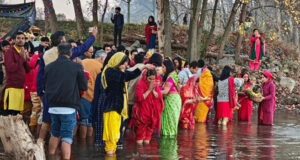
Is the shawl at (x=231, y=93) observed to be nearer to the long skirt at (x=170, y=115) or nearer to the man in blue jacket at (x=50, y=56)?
the long skirt at (x=170, y=115)

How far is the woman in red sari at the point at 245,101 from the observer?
56.4 ft

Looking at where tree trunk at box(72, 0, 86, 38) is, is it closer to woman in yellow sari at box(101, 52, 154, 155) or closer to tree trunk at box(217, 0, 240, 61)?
tree trunk at box(217, 0, 240, 61)

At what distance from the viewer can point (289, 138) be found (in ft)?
43.0

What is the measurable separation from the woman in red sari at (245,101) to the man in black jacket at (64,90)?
9.31m

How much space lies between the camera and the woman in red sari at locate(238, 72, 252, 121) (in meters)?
17.2

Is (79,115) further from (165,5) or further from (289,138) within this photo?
(165,5)

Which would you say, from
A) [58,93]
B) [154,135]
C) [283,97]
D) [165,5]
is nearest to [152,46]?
[165,5]

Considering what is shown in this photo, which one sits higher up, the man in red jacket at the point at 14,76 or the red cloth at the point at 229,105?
the man in red jacket at the point at 14,76

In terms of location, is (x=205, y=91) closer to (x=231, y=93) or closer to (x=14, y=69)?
(x=231, y=93)

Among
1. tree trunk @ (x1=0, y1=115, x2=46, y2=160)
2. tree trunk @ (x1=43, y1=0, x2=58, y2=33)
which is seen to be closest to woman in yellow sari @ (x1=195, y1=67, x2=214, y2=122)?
tree trunk @ (x1=0, y1=115, x2=46, y2=160)

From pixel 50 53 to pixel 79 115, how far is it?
182cm

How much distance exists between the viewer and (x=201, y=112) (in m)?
16.2

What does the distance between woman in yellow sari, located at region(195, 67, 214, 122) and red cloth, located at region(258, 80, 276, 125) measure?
159 centimetres

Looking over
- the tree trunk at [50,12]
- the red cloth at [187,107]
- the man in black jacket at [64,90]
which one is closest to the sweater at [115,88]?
the man in black jacket at [64,90]
